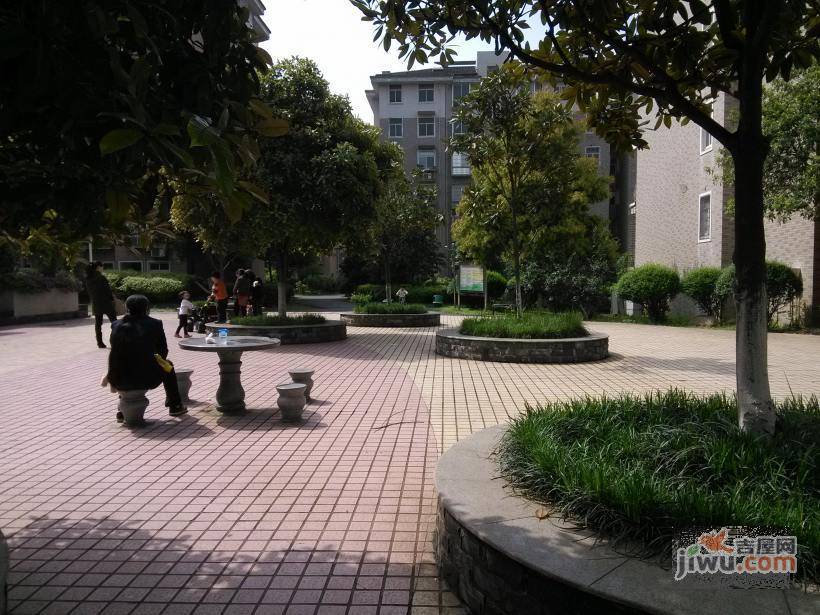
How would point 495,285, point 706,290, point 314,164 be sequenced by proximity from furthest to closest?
point 495,285 → point 706,290 → point 314,164

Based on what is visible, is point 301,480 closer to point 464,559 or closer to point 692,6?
point 464,559

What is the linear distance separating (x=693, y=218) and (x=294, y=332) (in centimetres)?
1614

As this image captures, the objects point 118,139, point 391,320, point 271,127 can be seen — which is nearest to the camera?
point 118,139

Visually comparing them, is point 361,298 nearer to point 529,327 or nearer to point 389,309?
point 389,309

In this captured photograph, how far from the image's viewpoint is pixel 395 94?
157 ft

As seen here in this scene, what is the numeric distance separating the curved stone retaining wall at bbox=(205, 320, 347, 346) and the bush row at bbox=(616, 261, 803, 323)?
10667 mm

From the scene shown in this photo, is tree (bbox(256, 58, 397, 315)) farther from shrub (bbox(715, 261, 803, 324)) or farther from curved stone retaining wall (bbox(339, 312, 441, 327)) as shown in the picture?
shrub (bbox(715, 261, 803, 324))

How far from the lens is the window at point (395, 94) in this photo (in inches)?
1880

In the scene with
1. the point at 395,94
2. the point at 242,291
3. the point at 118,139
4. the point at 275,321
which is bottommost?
the point at 275,321

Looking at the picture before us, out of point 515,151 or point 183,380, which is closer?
point 183,380

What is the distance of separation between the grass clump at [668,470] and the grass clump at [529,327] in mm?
7288

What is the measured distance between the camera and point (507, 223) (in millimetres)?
16328

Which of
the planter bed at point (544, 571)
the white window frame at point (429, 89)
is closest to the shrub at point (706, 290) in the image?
the planter bed at point (544, 571)

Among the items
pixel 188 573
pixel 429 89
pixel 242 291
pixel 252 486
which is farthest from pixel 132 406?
pixel 429 89
